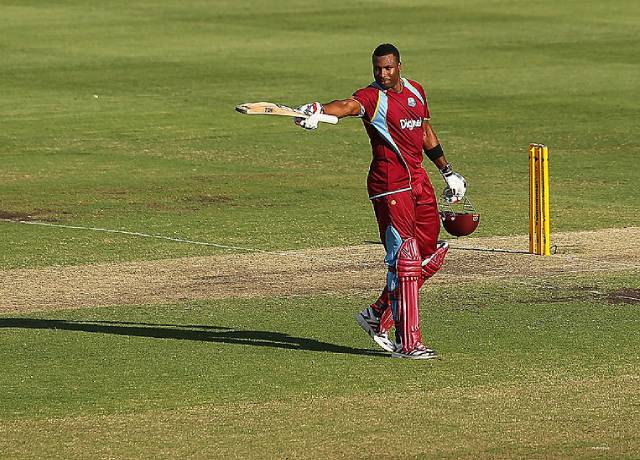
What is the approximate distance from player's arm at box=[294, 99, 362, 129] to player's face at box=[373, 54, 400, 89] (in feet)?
0.87

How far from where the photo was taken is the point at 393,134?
11.4m

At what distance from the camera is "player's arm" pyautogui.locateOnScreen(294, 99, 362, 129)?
10.8m

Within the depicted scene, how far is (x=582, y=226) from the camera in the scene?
57.6 feet

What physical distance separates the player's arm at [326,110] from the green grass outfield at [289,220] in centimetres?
159

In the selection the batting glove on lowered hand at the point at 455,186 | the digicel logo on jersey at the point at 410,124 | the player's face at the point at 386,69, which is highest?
the player's face at the point at 386,69

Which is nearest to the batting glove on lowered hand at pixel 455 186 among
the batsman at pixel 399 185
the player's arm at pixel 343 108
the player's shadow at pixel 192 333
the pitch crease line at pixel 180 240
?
the batsman at pixel 399 185

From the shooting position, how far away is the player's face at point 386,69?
37.0 feet

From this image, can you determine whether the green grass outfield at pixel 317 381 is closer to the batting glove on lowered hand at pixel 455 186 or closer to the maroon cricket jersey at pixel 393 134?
the batting glove on lowered hand at pixel 455 186

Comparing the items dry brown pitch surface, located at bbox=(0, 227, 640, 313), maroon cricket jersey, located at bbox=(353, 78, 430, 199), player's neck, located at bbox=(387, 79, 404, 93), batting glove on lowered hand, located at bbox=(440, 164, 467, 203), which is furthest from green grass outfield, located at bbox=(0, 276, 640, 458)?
player's neck, located at bbox=(387, 79, 404, 93)

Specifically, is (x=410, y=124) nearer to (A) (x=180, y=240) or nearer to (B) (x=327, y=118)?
(B) (x=327, y=118)

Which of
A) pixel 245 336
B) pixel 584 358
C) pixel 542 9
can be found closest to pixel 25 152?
pixel 245 336

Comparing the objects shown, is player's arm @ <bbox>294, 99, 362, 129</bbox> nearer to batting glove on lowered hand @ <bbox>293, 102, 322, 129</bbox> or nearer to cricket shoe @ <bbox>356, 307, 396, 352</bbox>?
batting glove on lowered hand @ <bbox>293, 102, 322, 129</bbox>

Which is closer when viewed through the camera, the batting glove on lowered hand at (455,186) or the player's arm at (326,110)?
the player's arm at (326,110)

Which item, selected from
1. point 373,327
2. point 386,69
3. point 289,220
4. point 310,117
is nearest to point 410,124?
point 386,69
